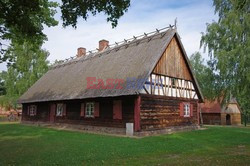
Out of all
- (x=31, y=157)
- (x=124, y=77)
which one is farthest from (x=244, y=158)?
(x=124, y=77)

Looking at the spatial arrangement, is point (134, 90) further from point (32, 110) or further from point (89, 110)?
point (32, 110)

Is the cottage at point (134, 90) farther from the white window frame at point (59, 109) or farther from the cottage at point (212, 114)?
the cottage at point (212, 114)

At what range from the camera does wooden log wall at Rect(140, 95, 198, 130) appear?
50.6 feet

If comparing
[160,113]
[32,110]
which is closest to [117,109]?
[160,113]

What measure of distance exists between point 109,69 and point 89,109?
12.5 feet

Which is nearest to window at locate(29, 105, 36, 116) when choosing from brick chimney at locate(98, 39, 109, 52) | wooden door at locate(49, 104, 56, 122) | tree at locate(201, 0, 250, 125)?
wooden door at locate(49, 104, 56, 122)

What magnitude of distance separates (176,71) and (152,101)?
426 cm

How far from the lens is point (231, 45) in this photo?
21.6 metres

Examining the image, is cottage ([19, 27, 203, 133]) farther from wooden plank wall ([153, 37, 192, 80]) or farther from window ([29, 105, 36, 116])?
window ([29, 105, 36, 116])

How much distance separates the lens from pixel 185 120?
1948cm

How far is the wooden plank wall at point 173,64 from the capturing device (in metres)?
17.3

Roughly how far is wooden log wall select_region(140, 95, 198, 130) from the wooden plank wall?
2071 millimetres

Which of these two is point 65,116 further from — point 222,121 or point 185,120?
point 222,121

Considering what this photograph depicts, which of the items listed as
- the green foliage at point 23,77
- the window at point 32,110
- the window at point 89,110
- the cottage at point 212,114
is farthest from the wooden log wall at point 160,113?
the green foliage at point 23,77
